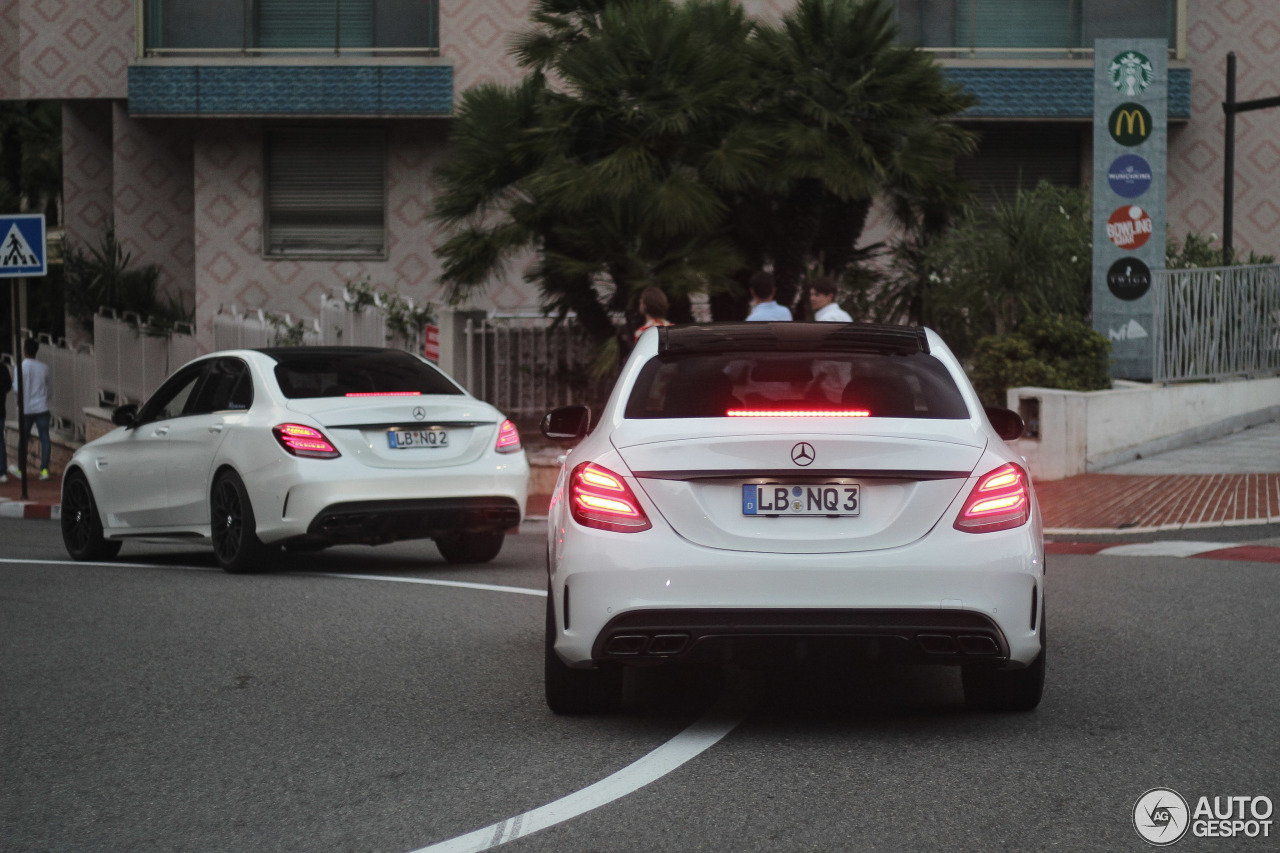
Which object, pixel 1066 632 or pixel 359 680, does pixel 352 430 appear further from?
pixel 1066 632

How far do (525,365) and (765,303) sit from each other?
683cm

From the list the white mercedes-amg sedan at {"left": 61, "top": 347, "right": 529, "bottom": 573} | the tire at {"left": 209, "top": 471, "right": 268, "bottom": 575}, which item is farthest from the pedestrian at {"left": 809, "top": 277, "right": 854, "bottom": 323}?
the tire at {"left": 209, "top": 471, "right": 268, "bottom": 575}

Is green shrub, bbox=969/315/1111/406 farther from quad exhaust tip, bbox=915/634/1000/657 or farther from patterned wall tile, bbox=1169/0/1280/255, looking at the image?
quad exhaust tip, bbox=915/634/1000/657

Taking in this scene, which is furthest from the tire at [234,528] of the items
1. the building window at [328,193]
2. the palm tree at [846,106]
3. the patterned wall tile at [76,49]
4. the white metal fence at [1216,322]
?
the patterned wall tile at [76,49]

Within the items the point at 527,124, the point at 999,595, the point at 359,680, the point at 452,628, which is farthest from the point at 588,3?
the point at 999,595

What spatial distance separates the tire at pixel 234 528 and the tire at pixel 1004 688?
5714 mm

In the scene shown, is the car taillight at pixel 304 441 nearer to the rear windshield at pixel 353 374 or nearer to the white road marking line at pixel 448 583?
the rear windshield at pixel 353 374

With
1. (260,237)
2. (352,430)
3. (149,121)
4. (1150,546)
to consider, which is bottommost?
(1150,546)

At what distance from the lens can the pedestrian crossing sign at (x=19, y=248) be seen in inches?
722

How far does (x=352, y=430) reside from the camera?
10711 mm

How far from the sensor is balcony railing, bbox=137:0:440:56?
2459 centimetres

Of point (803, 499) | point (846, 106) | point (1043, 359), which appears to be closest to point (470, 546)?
point (803, 499)

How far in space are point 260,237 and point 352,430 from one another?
602 inches
